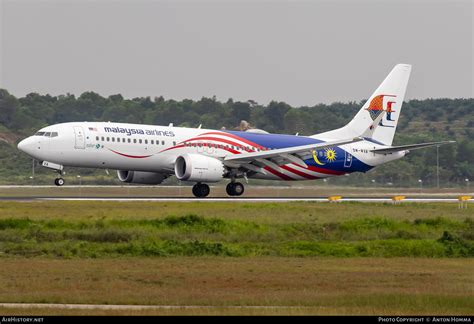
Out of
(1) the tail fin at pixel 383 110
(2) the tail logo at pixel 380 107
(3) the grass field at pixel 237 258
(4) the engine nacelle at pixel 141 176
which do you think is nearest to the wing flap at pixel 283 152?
(4) the engine nacelle at pixel 141 176

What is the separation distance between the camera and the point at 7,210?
4412cm

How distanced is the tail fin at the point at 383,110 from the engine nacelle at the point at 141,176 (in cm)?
1185

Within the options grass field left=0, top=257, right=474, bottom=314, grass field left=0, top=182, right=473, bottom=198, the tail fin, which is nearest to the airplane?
the tail fin

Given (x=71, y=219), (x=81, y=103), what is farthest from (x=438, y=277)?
(x=81, y=103)

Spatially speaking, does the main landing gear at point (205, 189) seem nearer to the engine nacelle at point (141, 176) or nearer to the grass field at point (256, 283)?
the engine nacelle at point (141, 176)

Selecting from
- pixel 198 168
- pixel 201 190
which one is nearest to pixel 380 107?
pixel 201 190

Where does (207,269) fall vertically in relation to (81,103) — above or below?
below

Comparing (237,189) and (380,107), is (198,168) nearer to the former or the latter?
(237,189)

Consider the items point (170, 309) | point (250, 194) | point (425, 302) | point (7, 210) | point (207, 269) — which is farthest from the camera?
point (250, 194)

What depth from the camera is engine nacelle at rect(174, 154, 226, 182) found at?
55812mm

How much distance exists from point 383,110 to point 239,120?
4796 cm

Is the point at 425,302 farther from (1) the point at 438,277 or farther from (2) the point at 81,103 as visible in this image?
(2) the point at 81,103

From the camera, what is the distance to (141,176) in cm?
5950

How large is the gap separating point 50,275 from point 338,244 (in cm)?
1162
